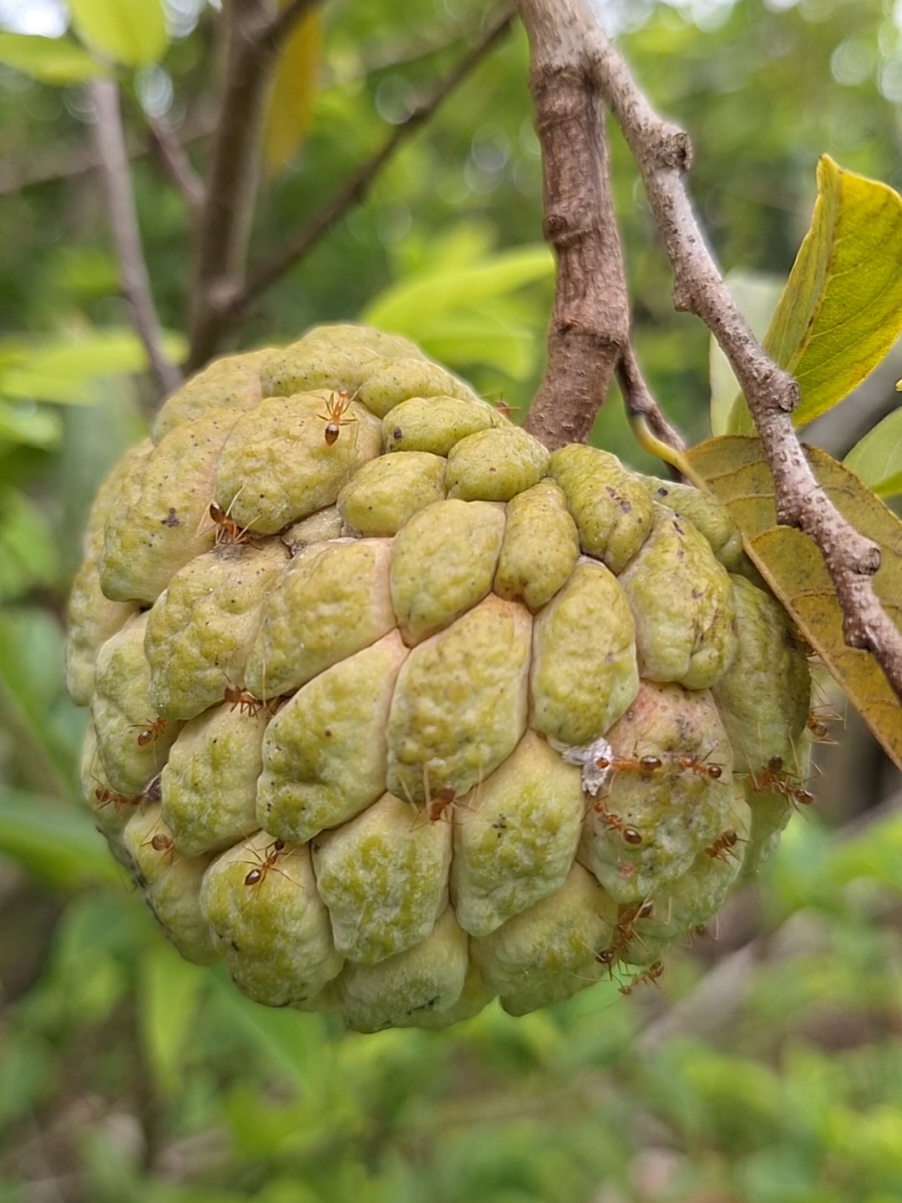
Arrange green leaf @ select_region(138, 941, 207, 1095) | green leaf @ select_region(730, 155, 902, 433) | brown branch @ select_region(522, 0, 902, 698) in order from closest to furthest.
A: brown branch @ select_region(522, 0, 902, 698) < green leaf @ select_region(730, 155, 902, 433) < green leaf @ select_region(138, 941, 207, 1095)

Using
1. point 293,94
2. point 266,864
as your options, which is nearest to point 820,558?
point 266,864

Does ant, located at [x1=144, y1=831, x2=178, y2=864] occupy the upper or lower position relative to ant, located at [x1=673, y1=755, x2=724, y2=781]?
upper

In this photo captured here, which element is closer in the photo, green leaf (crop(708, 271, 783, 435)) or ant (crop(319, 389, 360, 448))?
ant (crop(319, 389, 360, 448))

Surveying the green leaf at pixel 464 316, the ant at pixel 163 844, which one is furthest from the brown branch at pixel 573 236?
the green leaf at pixel 464 316

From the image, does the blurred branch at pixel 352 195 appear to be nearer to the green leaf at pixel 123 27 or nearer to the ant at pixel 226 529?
the green leaf at pixel 123 27

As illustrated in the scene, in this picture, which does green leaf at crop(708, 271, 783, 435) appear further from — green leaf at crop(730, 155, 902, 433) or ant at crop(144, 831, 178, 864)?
ant at crop(144, 831, 178, 864)

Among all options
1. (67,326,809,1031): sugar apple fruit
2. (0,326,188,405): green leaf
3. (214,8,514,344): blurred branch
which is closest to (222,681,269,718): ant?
(67,326,809,1031): sugar apple fruit

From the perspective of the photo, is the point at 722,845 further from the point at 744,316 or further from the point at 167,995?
the point at 167,995
